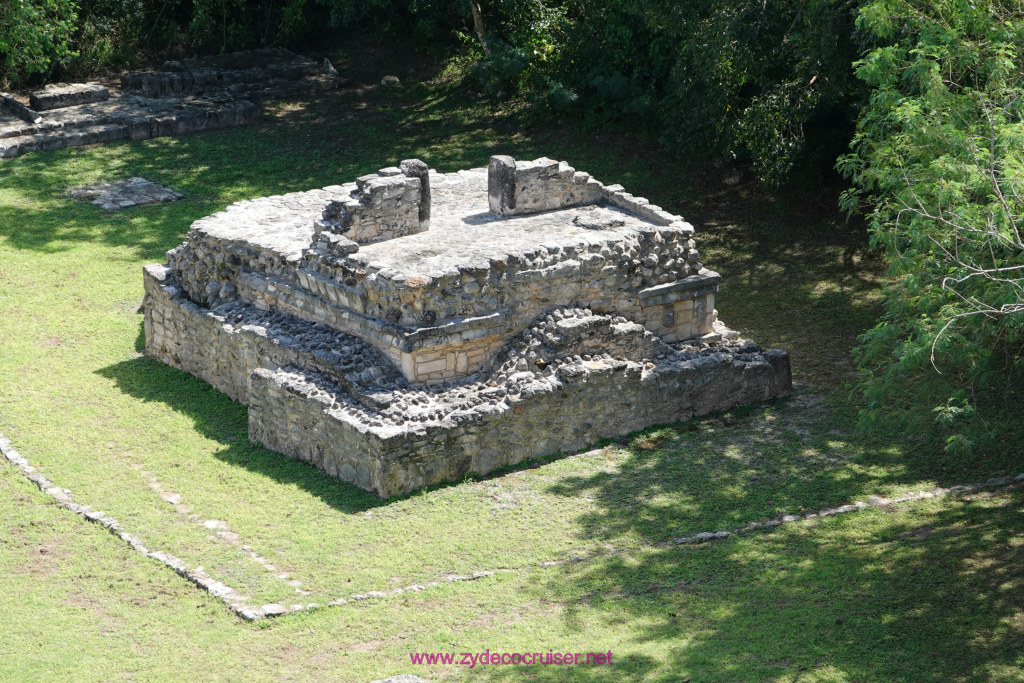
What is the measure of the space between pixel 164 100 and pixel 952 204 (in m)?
16.7

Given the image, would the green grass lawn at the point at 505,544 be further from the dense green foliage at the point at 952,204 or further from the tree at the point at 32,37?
the tree at the point at 32,37

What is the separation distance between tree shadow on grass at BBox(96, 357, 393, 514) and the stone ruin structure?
324 inches

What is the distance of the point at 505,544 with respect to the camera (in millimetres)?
10656

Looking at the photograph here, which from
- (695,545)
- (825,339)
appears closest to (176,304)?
(695,545)

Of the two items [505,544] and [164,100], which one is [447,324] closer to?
[505,544]

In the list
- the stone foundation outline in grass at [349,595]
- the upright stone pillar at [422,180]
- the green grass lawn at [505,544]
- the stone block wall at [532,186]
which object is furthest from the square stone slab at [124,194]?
the stone foundation outline in grass at [349,595]

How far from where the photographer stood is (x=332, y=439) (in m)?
11.7

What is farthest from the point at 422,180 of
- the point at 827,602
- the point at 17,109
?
the point at 17,109

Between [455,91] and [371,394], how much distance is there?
1317cm

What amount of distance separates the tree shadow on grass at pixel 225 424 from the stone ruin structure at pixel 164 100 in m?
8.22

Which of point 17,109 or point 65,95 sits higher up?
point 65,95

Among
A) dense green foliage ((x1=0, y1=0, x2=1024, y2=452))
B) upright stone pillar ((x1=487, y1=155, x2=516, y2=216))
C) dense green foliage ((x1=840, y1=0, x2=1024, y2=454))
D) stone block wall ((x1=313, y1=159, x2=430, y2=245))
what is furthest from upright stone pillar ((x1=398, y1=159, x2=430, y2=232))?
dense green foliage ((x1=840, y1=0, x2=1024, y2=454))

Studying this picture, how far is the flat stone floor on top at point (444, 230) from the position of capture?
12680 millimetres

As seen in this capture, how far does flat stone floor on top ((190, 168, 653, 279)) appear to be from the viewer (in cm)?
1268
